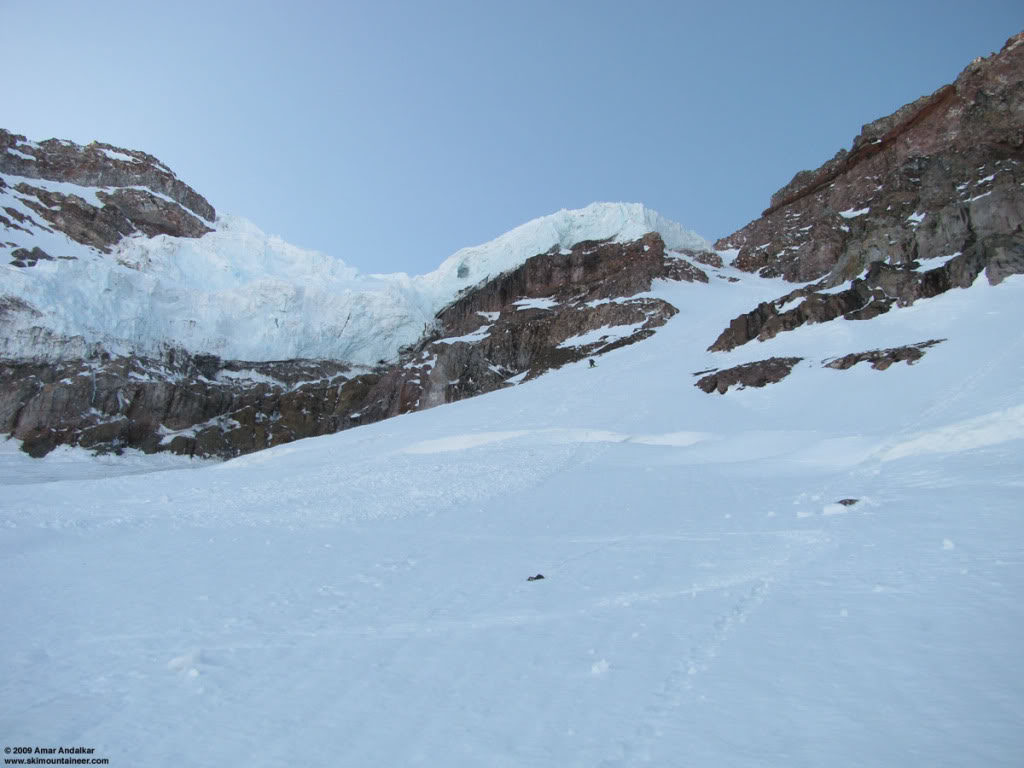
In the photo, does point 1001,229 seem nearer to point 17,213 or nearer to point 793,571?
point 793,571

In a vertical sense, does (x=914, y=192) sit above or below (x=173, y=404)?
above

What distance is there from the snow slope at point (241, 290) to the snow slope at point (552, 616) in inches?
2314

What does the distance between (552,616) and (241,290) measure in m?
75.6

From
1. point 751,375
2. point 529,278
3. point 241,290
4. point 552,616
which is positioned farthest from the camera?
point 529,278

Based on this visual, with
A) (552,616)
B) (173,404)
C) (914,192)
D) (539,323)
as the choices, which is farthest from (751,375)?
(173,404)

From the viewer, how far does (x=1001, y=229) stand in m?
31.1

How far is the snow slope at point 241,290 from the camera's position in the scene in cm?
6044

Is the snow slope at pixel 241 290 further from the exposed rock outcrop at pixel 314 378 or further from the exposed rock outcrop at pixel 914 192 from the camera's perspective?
the exposed rock outcrop at pixel 914 192

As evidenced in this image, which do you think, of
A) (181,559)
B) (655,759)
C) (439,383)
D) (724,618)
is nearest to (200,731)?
(655,759)

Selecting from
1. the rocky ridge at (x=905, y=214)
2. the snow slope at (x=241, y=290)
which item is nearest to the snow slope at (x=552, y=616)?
the rocky ridge at (x=905, y=214)

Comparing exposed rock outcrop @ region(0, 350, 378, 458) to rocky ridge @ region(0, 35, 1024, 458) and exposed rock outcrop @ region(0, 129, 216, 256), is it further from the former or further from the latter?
exposed rock outcrop @ region(0, 129, 216, 256)

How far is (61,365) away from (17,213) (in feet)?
88.3

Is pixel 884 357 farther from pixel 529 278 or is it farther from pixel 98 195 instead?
pixel 98 195

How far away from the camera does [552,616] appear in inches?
224
